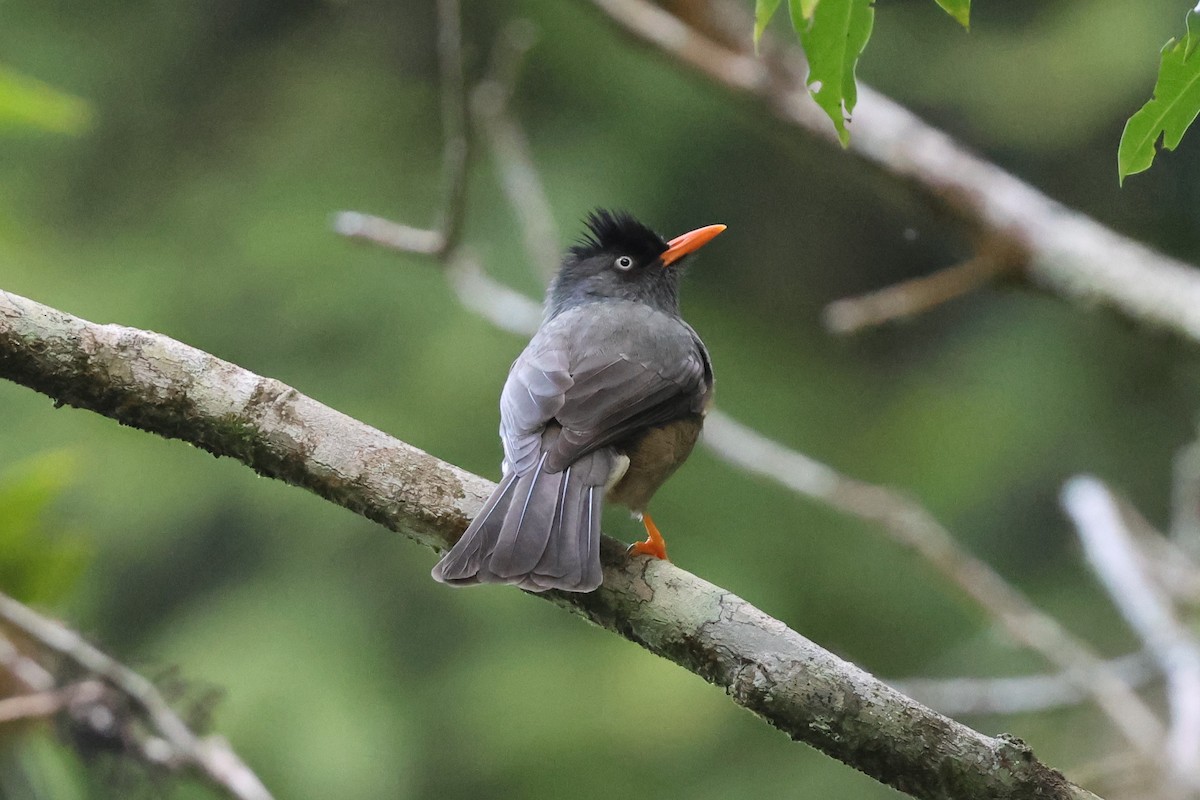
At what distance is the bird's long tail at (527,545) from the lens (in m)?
2.53

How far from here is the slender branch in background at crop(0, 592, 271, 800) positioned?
299 centimetres

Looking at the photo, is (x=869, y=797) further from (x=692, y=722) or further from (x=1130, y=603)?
(x=1130, y=603)

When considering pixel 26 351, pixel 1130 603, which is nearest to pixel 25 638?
pixel 26 351

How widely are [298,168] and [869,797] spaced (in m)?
4.54

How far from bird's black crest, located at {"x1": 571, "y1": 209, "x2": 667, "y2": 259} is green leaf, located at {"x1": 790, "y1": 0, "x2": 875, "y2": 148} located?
8.69 ft

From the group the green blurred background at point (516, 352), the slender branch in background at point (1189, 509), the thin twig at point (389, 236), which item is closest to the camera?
the thin twig at point (389, 236)

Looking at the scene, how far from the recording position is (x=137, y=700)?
307 centimetres

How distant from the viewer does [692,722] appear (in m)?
5.95

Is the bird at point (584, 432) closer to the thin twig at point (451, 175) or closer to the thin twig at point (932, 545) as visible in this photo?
the thin twig at point (451, 175)

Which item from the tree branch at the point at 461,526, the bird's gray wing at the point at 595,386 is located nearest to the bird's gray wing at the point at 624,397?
the bird's gray wing at the point at 595,386

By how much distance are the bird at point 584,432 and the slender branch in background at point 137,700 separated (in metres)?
0.88

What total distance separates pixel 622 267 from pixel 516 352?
6.88 feet

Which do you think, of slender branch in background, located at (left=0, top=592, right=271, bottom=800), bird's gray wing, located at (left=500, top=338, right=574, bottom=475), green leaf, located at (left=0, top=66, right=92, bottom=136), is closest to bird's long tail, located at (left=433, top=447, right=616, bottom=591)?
bird's gray wing, located at (left=500, top=338, right=574, bottom=475)

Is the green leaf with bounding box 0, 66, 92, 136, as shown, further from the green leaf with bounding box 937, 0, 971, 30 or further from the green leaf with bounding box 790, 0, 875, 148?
the green leaf with bounding box 937, 0, 971, 30
